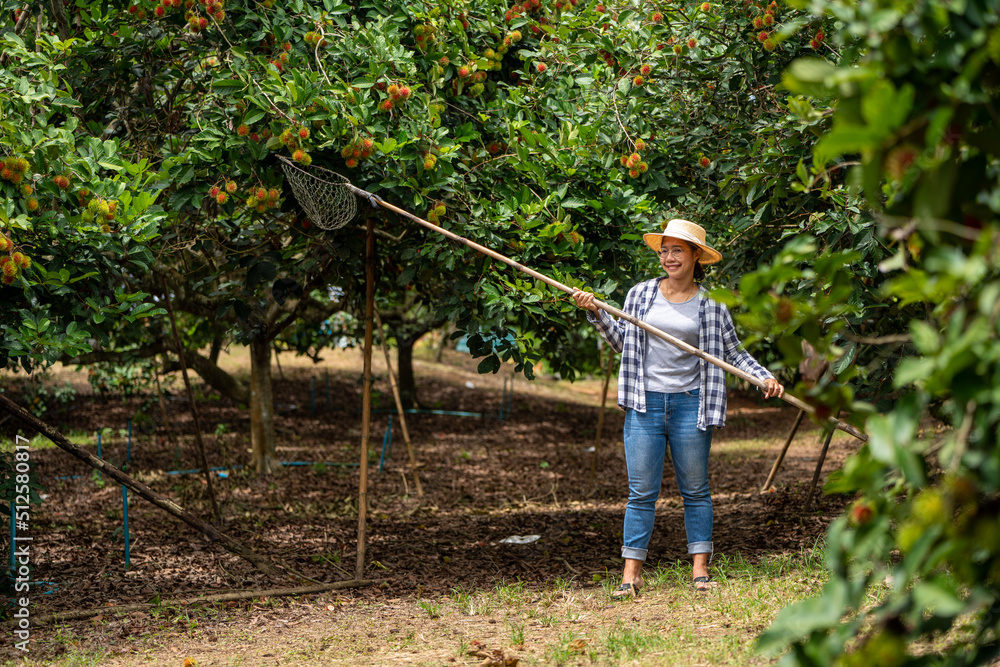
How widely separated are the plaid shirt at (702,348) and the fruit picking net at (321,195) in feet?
4.05

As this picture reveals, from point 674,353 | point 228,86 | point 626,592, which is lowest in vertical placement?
point 626,592

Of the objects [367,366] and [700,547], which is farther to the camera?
[367,366]

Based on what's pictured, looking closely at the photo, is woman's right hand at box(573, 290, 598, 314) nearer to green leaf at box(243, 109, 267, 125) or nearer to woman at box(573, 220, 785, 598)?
woman at box(573, 220, 785, 598)

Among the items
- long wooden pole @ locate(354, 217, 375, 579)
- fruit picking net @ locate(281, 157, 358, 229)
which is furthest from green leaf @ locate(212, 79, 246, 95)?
long wooden pole @ locate(354, 217, 375, 579)

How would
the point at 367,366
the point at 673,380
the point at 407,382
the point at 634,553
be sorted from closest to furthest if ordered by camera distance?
the point at 673,380 < the point at 634,553 < the point at 367,366 < the point at 407,382

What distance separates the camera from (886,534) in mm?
1199

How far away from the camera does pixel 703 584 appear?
11.4 ft

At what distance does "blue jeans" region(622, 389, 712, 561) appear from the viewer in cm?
337

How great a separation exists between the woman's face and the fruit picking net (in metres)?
1.44

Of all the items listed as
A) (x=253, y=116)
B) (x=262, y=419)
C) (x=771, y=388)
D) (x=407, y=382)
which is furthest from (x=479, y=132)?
(x=407, y=382)

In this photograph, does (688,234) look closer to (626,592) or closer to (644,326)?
(644,326)

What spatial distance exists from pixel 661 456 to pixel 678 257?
0.84 m

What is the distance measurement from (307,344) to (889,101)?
944cm

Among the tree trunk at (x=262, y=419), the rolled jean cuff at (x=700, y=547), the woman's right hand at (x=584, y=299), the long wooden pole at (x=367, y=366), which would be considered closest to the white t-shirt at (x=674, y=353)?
the woman's right hand at (x=584, y=299)
